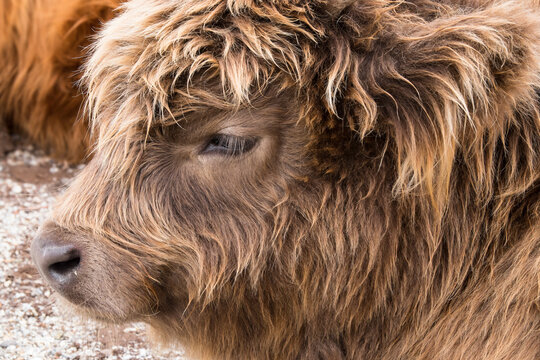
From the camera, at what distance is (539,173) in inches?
105

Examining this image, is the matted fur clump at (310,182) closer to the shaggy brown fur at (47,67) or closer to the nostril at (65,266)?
the nostril at (65,266)

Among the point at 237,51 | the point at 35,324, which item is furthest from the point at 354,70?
the point at 35,324

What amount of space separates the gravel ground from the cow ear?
1479 millimetres

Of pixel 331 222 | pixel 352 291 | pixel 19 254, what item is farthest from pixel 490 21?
pixel 19 254

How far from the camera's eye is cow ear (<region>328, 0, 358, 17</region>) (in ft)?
8.64

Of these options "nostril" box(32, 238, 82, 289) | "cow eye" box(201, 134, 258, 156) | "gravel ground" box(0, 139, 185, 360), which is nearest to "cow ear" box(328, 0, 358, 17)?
"cow eye" box(201, 134, 258, 156)

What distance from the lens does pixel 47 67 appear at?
5.46 m

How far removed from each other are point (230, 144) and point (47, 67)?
10.5ft

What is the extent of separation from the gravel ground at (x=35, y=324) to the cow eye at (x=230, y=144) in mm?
877

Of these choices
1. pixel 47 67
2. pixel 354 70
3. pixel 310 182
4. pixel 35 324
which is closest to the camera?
pixel 354 70

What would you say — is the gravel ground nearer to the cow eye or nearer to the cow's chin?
the cow's chin

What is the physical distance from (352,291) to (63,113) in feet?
11.4

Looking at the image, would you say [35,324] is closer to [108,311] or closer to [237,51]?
[108,311]

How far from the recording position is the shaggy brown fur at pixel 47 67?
17.3ft
